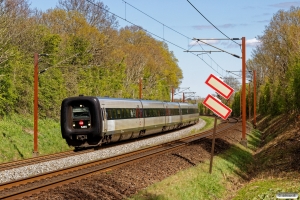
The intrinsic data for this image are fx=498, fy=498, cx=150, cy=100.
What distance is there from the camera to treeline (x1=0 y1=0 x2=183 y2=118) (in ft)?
101

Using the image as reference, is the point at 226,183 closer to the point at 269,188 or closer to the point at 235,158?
the point at 269,188

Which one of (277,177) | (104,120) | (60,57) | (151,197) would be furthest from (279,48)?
(151,197)

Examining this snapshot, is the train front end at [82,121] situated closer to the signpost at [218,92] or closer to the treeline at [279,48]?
the signpost at [218,92]

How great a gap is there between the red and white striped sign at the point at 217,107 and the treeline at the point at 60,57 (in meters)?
14.7

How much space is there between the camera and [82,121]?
2483 centimetres

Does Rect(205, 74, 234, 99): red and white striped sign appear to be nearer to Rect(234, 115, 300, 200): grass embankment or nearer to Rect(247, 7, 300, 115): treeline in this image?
Rect(234, 115, 300, 200): grass embankment

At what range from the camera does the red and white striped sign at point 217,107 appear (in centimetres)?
1384

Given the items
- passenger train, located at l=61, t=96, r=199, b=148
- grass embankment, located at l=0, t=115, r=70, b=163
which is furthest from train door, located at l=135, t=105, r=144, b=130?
grass embankment, located at l=0, t=115, r=70, b=163

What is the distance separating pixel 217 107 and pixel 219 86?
2.13 ft

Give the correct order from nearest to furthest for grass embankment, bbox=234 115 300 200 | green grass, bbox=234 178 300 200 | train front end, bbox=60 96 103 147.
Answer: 1. green grass, bbox=234 178 300 200
2. grass embankment, bbox=234 115 300 200
3. train front end, bbox=60 96 103 147

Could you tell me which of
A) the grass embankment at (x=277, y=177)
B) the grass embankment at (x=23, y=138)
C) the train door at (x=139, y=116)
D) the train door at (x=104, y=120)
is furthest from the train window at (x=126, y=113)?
the grass embankment at (x=277, y=177)

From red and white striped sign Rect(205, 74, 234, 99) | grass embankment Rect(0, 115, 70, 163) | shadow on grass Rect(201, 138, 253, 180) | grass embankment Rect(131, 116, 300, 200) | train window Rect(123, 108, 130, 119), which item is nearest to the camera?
grass embankment Rect(131, 116, 300, 200)

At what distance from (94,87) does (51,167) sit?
87.2ft

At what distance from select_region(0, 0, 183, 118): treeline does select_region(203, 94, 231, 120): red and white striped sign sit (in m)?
14.7
